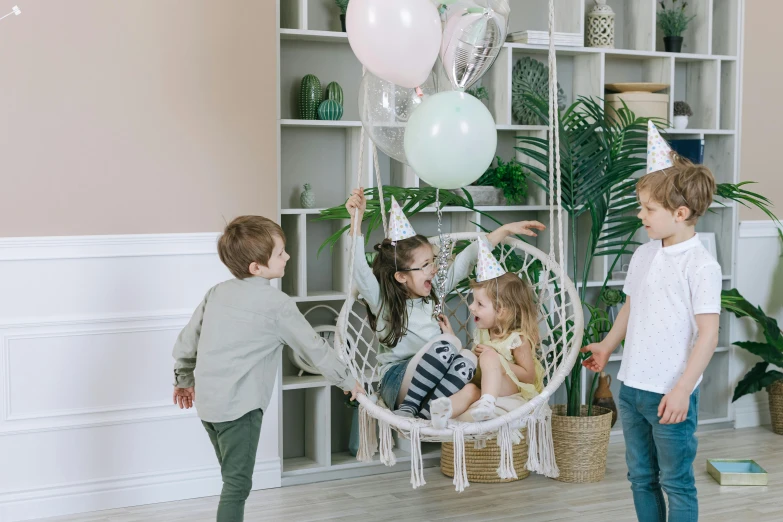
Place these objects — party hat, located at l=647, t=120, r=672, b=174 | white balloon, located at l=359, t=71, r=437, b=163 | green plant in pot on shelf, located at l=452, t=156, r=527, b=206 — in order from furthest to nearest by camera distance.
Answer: green plant in pot on shelf, located at l=452, t=156, r=527, b=206, white balloon, located at l=359, t=71, r=437, b=163, party hat, located at l=647, t=120, r=672, b=174

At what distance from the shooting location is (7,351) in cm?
281

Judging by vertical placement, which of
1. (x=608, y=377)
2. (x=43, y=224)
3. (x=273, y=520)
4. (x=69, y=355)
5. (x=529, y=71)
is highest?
(x=529, y=71)

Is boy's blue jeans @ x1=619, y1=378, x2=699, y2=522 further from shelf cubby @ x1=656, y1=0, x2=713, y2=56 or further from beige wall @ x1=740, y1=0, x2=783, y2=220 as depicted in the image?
shelf cubby @ x1=656, y1=0, x2=713, y2=56

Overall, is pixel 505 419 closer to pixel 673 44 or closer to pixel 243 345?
pixel 243 345

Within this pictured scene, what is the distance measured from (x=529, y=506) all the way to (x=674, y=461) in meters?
0.89

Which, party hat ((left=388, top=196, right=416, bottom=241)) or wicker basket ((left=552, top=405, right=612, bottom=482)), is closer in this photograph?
party hat ((left=388, top=196, right=416, bottom=241))

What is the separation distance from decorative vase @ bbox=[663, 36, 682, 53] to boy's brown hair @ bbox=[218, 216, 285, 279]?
224cm

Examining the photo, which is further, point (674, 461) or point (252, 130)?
point (252, 130)

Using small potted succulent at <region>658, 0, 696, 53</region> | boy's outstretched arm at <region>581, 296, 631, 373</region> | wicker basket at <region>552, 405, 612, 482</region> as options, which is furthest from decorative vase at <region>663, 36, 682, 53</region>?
boy's outstretched arm at <region>581, 296, 631, 373</region>

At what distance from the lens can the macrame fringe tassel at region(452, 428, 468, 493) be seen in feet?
7.63

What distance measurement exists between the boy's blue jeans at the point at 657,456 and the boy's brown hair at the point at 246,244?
38.4 inches

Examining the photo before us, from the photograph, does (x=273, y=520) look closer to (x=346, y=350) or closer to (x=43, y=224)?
(x=346, y=350)

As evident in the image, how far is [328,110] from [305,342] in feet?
4.06

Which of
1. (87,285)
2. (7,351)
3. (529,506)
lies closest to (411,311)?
(529,506)
